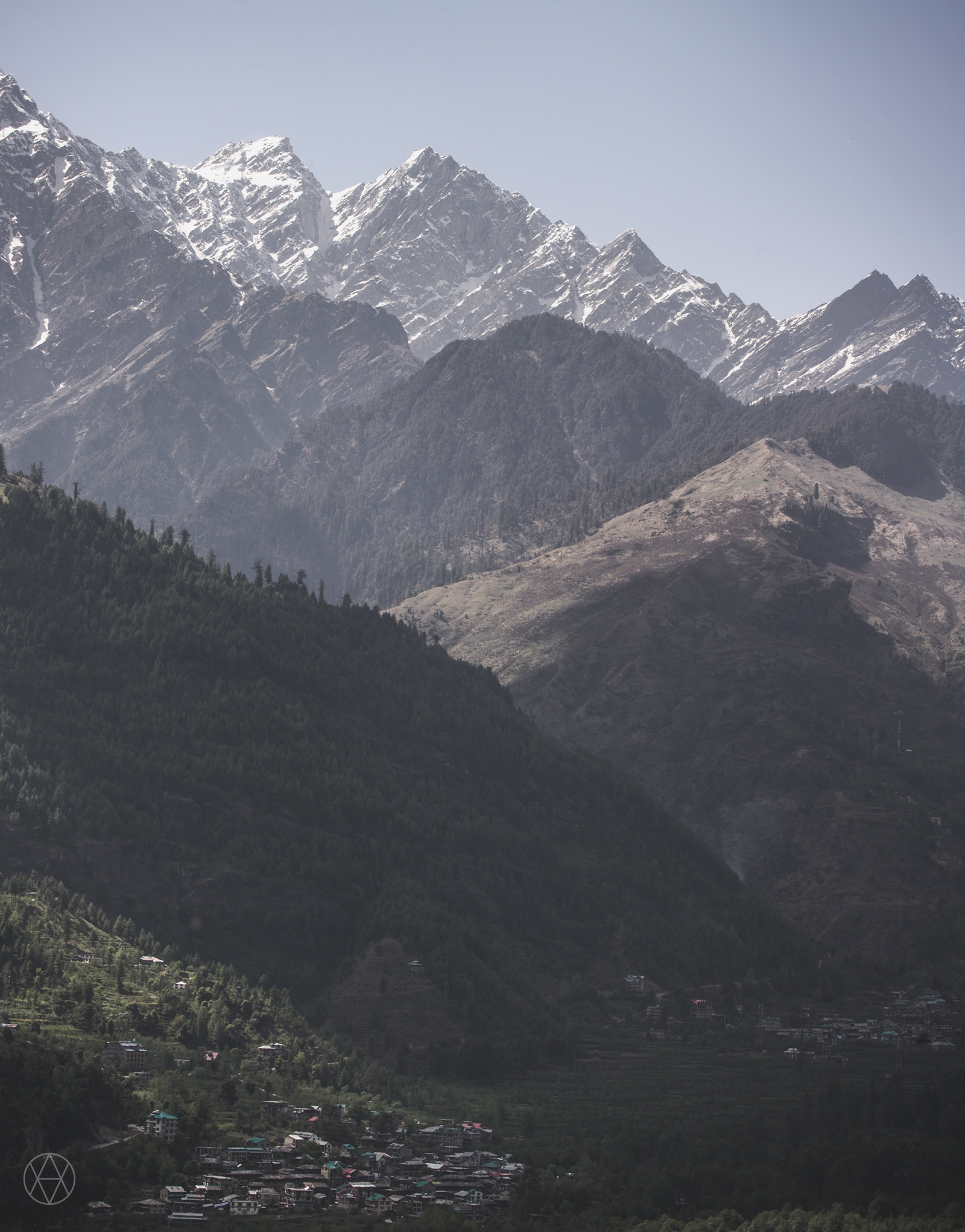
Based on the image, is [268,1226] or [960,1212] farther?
[960,1212]

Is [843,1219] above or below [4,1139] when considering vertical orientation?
below

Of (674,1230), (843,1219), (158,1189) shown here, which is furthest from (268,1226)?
(843,1219)

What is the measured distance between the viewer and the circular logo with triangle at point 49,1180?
7126 inches

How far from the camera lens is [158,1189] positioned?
622 feet

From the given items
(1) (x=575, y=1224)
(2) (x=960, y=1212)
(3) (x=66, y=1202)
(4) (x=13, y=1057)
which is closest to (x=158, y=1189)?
(3) (x=66, y=1202)

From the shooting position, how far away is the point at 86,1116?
197750mm

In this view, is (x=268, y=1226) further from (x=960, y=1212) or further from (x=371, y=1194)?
(x=960, y=1212)

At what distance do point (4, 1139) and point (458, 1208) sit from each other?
2114 inches

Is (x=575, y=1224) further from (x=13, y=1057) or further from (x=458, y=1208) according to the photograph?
(x=13, y=1057)

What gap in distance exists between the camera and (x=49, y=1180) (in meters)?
183

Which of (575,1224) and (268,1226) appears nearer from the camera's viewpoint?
(268,1226)

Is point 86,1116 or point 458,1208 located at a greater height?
point 86,1116

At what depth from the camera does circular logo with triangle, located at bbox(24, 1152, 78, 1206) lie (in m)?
181

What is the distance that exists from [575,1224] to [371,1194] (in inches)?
965
